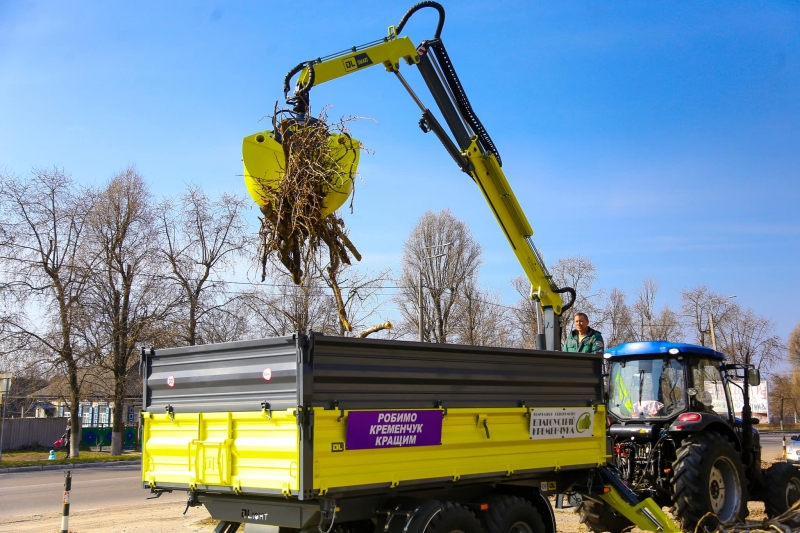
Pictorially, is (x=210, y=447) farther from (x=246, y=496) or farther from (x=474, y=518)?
(x=474, y=518)

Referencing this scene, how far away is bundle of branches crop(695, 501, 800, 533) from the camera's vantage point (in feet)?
24.6

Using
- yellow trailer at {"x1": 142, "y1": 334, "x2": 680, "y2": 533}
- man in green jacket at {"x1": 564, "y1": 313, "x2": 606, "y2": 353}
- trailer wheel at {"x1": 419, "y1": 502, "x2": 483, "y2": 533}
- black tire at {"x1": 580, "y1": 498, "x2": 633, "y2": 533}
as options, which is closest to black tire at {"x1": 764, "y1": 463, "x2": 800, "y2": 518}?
black tire at {"x1": 580, "y1": 498, "x2": 633, "y2": 533}

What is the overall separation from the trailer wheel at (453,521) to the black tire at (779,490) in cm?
554

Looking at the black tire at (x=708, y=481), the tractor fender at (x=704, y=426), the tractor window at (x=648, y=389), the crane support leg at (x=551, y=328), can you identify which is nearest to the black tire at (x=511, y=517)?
the black tire at (x=708, y=481)

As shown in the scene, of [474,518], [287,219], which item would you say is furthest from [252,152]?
[474,518]

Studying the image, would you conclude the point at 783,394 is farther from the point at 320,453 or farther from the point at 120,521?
the point at 320,453

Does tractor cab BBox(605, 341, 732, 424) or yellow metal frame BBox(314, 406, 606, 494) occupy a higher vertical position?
tractor cab BBox(605, 341, 732, 424)

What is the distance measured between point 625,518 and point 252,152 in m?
5.55

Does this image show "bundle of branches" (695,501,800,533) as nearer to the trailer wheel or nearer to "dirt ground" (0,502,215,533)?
the trailer wheel

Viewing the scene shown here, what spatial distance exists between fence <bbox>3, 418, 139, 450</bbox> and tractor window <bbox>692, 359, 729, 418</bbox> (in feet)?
99.8

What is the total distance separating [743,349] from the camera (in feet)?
192

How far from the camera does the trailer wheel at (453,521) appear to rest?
17.6 feet

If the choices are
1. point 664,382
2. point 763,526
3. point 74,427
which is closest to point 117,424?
point 74,427

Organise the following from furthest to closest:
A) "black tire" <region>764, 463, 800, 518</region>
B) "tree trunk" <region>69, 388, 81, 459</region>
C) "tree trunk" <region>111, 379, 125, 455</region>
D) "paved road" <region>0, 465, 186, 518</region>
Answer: "tree trunk" <region>111, 379, 125, 455</region> < "tree trunk" <region>69, 388, 81, 459</region> < "paved road" <region>0, 465, 186, 518</region> < "black tire" <region>764, 463, 800, 518</region>
